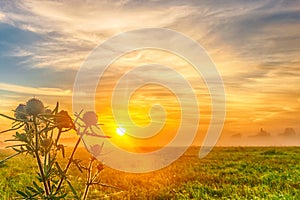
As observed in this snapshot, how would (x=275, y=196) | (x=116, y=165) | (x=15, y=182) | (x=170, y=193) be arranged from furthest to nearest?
(x=116, y=165) < (x=15, y=182) < (x=170, y=193) < (x=275, y=196)

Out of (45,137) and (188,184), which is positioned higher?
(45,137)

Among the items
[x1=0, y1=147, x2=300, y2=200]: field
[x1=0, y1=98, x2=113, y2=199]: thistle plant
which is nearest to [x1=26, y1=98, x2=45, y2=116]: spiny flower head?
[x1=0, y1=98, x2=113, y2=199]: thistle plant

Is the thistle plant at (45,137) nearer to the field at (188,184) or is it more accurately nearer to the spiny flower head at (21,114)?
the spiny flower head at (21,114)

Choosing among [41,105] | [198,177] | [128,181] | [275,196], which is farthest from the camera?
[198,177]

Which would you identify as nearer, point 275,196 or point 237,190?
point 275,196

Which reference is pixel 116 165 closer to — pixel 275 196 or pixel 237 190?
pixel 237 190

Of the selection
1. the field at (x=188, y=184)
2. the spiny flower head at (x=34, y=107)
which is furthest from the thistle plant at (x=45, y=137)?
the field at (x=188, y=184)

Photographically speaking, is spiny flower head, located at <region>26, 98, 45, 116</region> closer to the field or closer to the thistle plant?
the thistle plant

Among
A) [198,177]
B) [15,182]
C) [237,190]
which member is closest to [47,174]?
[237,190]

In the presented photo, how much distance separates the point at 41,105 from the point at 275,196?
21.0 ft

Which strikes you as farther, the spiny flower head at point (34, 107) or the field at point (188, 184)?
the field at point (188, 184)

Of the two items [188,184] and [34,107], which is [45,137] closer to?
[34,107]

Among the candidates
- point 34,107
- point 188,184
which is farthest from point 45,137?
point 188,184

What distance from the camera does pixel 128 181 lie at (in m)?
9.45
